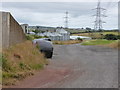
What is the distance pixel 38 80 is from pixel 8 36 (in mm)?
4971

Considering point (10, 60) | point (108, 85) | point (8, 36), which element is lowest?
point (108, 85)

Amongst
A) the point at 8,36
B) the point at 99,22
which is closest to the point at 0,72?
the point at 8,36

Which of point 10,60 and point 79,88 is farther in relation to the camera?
point 10,60

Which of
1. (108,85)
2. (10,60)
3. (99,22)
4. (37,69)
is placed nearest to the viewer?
(108,85)

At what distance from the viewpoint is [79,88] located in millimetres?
9719

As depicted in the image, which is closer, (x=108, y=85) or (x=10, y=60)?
(x=108, y=85)

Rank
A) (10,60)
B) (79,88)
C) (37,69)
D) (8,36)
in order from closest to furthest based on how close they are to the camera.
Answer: (79,88) → (10,60) → (37,69) → (8,36)

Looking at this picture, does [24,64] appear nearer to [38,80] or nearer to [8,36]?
[38,80]

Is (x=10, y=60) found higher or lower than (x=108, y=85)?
higher

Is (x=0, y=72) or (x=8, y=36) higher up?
(x=8, y=36)

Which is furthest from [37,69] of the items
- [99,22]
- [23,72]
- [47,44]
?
[99,22]

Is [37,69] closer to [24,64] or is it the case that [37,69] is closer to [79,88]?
[24,64]

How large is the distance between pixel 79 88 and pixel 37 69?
4.54 m

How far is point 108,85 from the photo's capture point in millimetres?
10406
